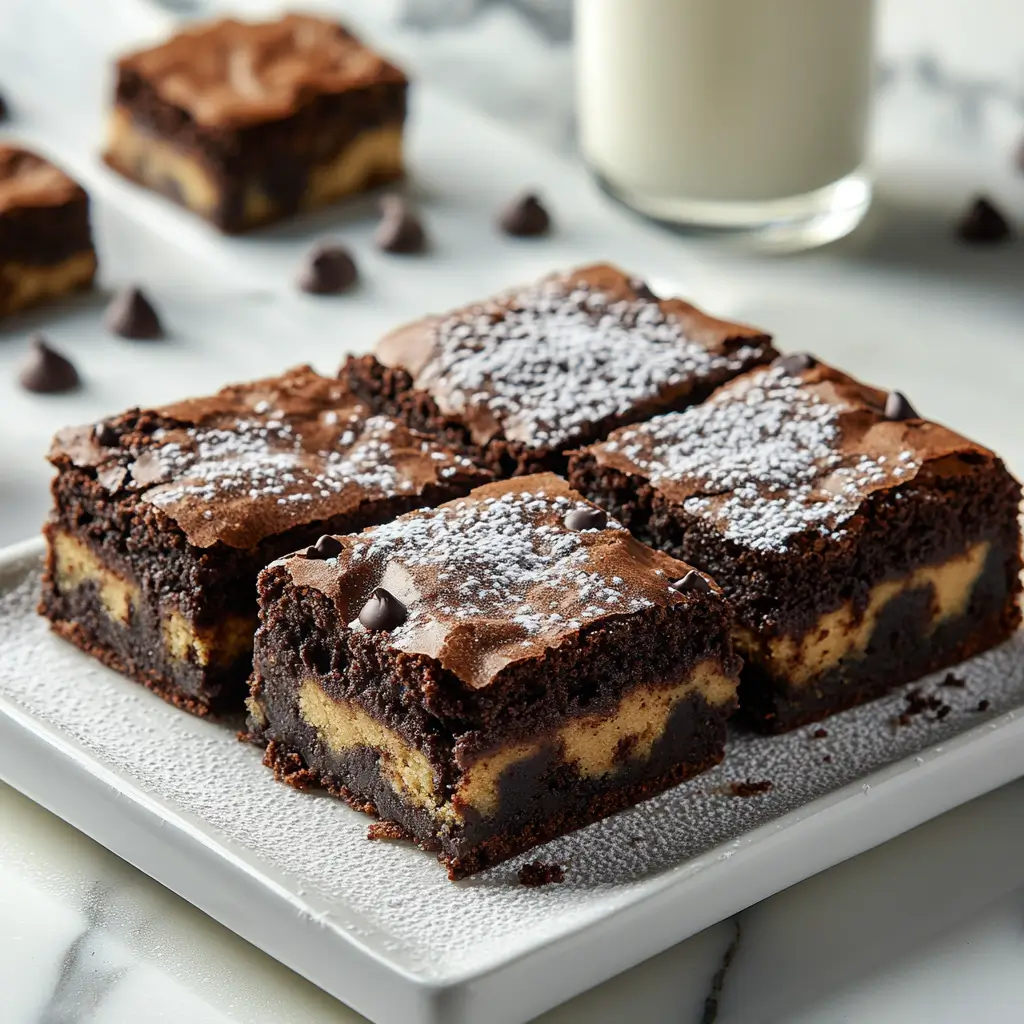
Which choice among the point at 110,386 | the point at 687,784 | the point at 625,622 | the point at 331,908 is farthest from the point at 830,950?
the point at 110,386

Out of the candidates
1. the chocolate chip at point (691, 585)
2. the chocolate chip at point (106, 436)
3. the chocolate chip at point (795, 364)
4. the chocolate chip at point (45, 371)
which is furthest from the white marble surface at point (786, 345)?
the chocolate chip at point (795, 364)

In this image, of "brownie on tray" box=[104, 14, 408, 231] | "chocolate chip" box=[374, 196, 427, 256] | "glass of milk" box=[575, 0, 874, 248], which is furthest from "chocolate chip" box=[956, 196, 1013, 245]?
"brownie on tray" box=[104, 14, 408, 231]

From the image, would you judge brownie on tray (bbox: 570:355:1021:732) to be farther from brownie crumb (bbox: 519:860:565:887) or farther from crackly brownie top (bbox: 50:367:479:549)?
brownie crumb (bbox: 519:860:565:887)

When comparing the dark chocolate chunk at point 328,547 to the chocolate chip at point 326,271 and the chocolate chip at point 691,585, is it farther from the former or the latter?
the chocolate chip at point 326,271

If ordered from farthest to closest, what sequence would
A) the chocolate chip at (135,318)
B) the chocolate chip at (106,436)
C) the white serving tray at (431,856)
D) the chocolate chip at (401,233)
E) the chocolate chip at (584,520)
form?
the chocolate chip at (401,233), the chocolate chip at (135,318), the chocolate chip at (106,436), the chocolate chip at (584,520), the white serving tray at (431,856)

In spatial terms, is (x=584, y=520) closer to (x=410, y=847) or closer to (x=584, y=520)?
(x=584, y=520)

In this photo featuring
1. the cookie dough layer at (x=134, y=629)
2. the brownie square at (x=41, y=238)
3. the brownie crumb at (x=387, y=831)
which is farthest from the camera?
the brownie square at (x=41, y=238)
